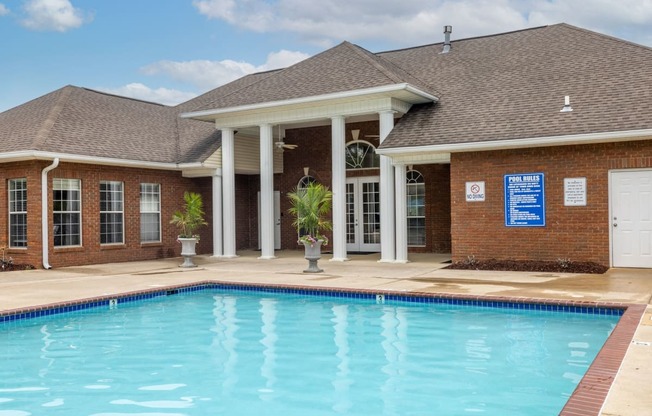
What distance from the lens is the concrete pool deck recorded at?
359 inches

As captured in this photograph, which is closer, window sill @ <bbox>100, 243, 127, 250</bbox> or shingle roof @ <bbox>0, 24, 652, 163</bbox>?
shingle roof @ <bbox>0, 24, 652, 163</bbox>

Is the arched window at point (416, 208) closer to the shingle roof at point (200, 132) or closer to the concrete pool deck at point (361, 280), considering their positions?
the concrete pool deck at point (361, 280)

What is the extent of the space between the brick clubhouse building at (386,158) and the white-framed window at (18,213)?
0.04 m

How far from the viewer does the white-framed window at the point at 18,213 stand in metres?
15.9

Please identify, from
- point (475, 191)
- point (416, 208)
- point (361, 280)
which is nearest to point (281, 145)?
point (416, 208)

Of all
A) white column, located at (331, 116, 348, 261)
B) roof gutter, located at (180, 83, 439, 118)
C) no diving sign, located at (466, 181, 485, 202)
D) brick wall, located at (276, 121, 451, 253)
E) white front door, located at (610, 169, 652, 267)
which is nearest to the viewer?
white front door, located at (610, 169, 652, 267)

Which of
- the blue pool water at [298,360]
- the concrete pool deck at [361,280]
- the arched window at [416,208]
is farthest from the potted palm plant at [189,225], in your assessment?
the arched window at [416,208]

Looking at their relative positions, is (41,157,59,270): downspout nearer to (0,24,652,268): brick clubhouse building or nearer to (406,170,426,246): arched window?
(0,24,652,268): brick clubhouse building

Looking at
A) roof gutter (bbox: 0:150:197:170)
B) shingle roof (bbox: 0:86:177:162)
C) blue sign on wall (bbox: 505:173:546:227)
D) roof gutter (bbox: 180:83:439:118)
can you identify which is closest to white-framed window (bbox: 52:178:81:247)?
roof gutter (bbox: 0:150:197:170)

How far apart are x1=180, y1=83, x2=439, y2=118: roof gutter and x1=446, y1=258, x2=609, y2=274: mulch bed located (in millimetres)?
4312

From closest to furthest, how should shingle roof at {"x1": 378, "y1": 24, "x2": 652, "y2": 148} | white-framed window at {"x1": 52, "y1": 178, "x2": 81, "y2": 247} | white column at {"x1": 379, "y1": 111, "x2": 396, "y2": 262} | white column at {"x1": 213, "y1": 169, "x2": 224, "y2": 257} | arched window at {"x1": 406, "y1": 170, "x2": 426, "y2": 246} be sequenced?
shingle roof at {"x1": 378, "y1": 24, "x2": 652, "y2": 148} → white column at {"x1": 379, "y1": 111, "x2": 396, "y2": 262} → white-framed window at {"x1": 52, "y1": 178, "x2": 81, "y2": 247} → arched window at {"x1": 406, "y1": 170, "x2": 426, "y2": 246} → white column at {"x1": 213, "y1": 169, "x2": 224, "y2": 257}

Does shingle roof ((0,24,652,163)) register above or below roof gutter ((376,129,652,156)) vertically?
above

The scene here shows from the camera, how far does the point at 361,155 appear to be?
19359 mm

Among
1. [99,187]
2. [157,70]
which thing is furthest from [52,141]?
[157,70]
